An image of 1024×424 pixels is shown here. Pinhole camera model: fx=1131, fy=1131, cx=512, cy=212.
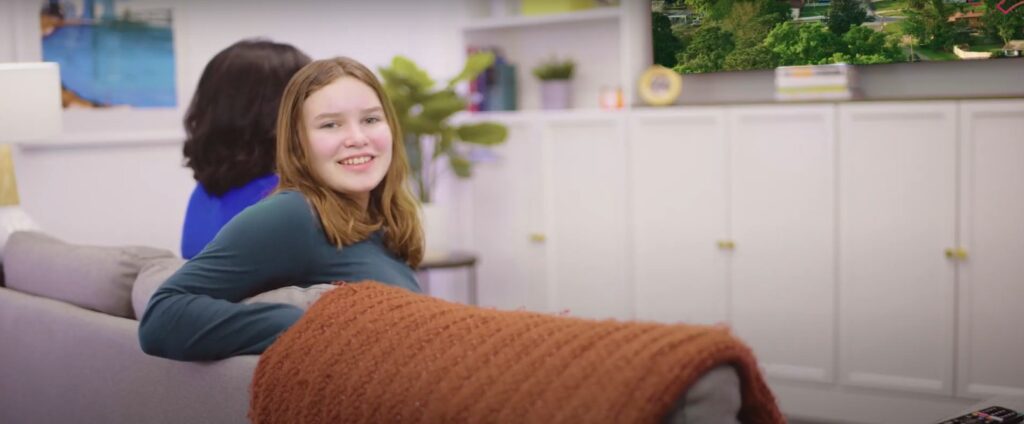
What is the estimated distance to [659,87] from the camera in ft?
14.9

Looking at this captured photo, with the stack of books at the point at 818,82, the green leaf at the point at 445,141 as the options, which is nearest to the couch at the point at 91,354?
the green leaf at the point at 445,141

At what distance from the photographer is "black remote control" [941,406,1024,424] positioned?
6.84 feet

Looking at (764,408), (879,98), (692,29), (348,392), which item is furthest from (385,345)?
(879,98)

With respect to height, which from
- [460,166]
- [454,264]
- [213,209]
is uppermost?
[213,209]

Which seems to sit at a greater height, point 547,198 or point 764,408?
point 764,408

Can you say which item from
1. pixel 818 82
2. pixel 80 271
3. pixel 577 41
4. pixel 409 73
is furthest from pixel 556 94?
pixel 80 271

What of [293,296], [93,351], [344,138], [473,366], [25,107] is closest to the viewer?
[473,366]

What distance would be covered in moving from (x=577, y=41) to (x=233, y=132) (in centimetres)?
305

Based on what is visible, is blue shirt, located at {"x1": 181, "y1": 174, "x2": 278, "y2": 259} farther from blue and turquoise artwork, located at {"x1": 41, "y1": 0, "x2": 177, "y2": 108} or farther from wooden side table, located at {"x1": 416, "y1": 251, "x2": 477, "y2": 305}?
wooden side table, located at {"x1": 416, "y1": 251, "x2": 477, "y2": 305}

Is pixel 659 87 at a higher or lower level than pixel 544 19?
lower

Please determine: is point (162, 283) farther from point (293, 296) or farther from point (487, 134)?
point (487, 134)

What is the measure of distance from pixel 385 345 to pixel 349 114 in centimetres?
53

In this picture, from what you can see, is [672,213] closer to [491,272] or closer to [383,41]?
[491,272]

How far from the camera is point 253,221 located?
1575mm
